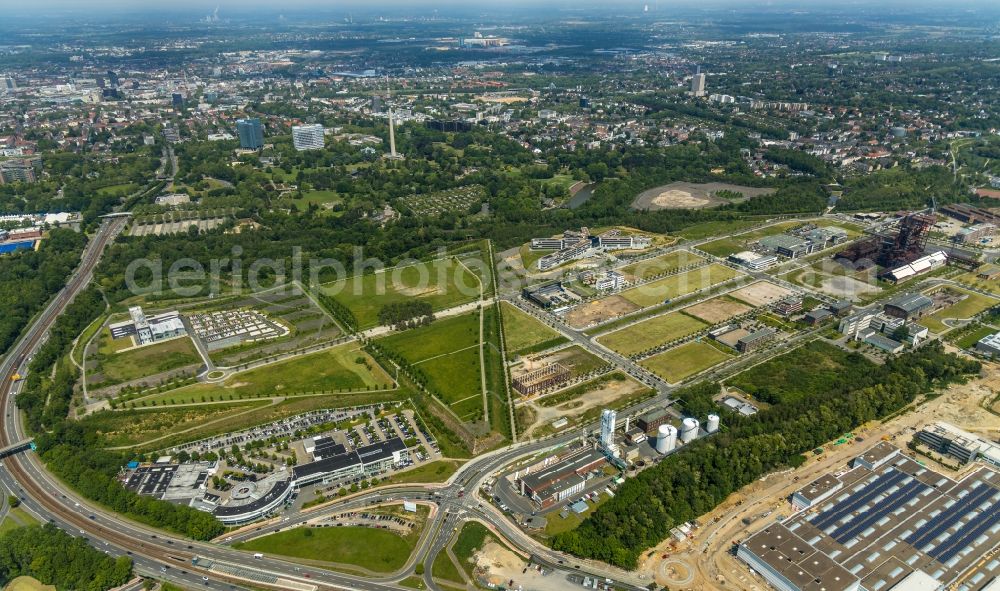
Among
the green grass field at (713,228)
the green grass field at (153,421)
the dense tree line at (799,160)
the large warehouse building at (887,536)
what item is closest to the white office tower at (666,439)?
the large warehouse building at (887,536)

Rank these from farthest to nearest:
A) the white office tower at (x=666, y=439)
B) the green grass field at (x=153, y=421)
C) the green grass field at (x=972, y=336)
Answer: the green grass field at (x=972, y=336) < the green grass field at (x=153, y=421) < the white office tower at (x=666, y=439)

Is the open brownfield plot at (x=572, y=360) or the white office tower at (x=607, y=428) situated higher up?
the white office tower at (x=607, y=428)

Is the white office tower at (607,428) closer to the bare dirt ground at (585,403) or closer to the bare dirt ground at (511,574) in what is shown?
the bare dirt ground at (585,403)

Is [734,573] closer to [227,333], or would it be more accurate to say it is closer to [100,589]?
[100,589]

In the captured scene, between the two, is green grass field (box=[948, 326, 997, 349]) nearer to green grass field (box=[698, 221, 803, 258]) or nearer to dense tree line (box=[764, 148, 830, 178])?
green grass field (box=[698, 221, 803, 258])

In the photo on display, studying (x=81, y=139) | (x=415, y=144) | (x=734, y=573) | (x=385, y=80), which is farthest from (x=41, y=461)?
(x=385, y=80)
